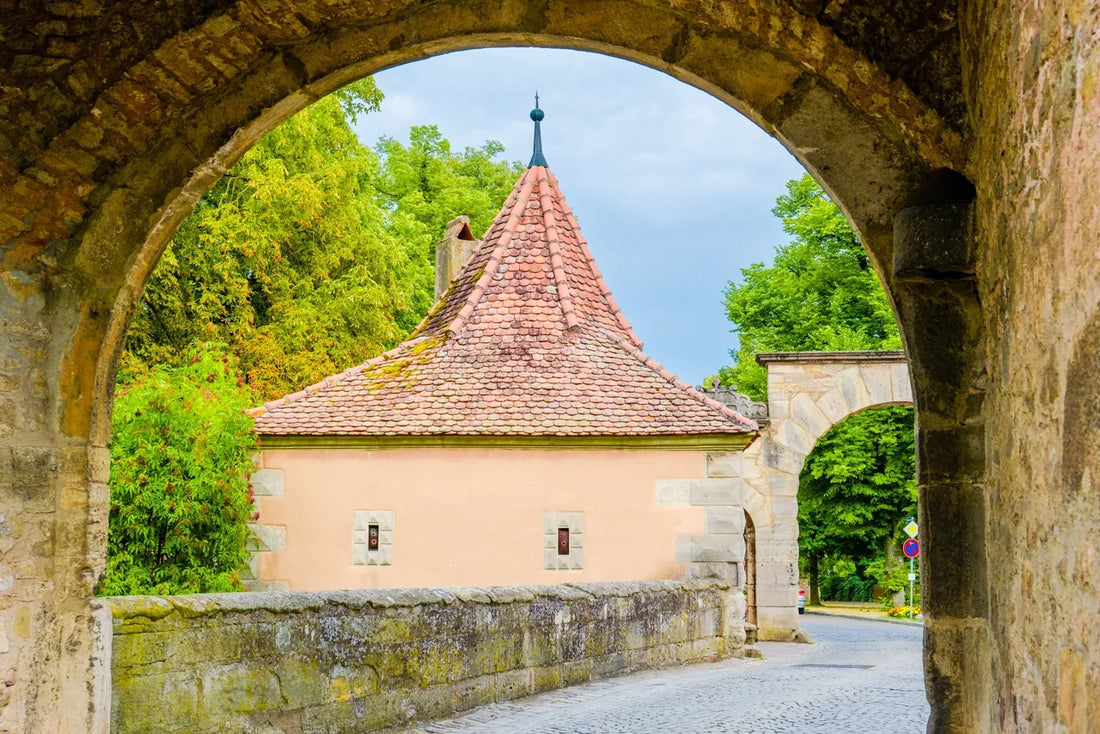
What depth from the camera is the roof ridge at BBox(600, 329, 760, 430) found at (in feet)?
43.4

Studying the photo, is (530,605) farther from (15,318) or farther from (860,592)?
(860,592)

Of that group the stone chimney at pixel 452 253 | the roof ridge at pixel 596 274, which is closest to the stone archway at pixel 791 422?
the roof ridge at pixel 596 274

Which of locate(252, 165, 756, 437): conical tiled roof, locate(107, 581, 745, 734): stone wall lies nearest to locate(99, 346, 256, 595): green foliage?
locate(252, 165, 756, 437): conical tiled roof

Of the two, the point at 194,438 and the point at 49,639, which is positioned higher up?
the point at 194,438

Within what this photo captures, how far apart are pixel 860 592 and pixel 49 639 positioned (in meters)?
34.0

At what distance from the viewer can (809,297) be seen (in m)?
28.0

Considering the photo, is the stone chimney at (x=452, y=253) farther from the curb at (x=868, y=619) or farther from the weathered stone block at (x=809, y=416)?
the curb at (x=868, y=619)

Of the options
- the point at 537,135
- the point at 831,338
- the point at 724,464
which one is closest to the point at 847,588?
the point at 831,338

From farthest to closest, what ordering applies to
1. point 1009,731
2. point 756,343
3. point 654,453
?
point 756,343 → point 654,453 → point 1009,731

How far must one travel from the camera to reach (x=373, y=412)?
44.3 feet

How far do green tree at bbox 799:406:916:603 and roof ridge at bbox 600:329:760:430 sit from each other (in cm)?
1315

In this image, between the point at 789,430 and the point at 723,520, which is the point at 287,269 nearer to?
the point at 789,430

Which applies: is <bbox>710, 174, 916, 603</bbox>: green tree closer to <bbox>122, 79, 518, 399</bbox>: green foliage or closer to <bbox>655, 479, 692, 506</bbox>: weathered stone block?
<bbox>122, 79, 518, 399</bbox>: green foliage

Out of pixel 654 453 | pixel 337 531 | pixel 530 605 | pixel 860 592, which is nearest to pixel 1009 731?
pixel 530 605
